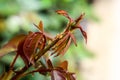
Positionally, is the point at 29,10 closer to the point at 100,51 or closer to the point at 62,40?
the point at 100,51

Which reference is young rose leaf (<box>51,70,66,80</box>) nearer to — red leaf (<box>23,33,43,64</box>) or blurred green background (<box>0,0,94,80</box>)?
red leaf (<box>23,33,43,64</box>)

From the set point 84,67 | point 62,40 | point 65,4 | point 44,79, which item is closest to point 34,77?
point 44,79

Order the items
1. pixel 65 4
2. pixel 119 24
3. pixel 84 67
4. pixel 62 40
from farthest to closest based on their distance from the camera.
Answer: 1. pixel 119 24
2. pixel 84 67
3. pixel 65 4
4. pixel 62 40

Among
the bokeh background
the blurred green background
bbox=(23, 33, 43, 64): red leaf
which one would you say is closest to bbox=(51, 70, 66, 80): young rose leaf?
bbox=(23, 33, 43, 64): red leaf

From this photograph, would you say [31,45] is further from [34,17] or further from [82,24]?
[82,24]

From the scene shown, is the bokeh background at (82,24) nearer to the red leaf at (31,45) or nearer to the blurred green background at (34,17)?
the blurred green background at (34,17)

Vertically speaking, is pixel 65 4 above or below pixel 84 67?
above
